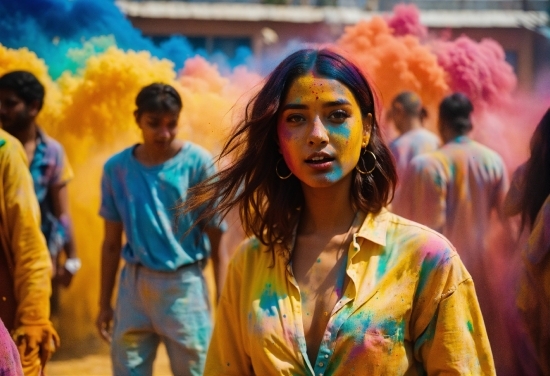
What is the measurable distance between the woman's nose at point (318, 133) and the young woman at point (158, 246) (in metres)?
2.10

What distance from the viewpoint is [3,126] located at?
4.82 m

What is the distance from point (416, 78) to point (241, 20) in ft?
4.02

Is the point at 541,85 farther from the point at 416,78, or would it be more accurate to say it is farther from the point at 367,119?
the point at 367,119

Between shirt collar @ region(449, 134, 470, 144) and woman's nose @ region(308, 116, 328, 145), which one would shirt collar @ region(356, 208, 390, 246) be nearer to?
woman's nose @ region(308, 116, 328, 145)

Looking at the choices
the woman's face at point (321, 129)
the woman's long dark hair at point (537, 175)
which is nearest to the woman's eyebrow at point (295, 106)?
the woman's face at point (321, 129)

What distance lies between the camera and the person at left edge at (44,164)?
4879mm

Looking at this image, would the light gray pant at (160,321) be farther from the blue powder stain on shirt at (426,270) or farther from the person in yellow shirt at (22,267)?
the blue powder stain on shirt at (426,270)

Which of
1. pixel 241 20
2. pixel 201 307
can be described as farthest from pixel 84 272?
pixel 241 20

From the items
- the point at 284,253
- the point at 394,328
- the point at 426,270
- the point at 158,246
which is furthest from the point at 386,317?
the point at 158,246

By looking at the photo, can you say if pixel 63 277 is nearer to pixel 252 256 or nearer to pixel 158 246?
pixel 158 246

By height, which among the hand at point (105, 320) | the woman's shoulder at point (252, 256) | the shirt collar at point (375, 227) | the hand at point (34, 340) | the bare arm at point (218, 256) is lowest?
the hand at point (105, 320)

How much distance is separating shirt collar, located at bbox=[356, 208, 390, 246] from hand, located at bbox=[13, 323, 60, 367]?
6.12ft

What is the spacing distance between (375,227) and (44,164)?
302cm

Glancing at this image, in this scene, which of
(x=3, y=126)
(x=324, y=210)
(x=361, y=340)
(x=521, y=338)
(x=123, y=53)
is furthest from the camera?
(x=123, y=53)
